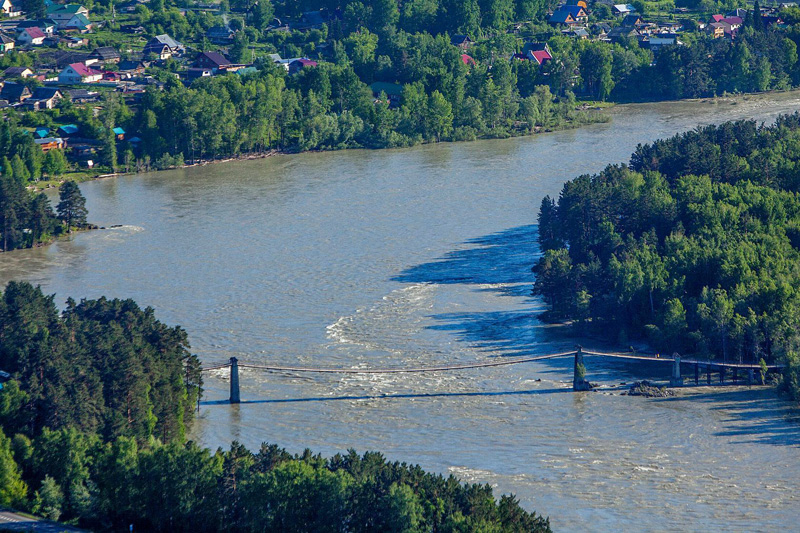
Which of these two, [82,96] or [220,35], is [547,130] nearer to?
[82,96]

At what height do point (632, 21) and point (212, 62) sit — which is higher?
point (632, 21)

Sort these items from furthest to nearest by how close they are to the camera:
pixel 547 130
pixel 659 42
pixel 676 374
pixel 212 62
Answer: pixel 659 42, pixel 212 62, pixel 547 130, pixel 676 374

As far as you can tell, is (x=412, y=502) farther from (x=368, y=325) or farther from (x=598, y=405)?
(x=368, y=325)

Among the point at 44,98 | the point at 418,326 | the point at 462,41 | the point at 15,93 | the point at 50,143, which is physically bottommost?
the point at 418,326

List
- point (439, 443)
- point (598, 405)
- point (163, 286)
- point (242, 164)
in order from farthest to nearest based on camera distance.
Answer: point (242, 164) → point (163, 286) → point (598, 405) → point (439, 443)

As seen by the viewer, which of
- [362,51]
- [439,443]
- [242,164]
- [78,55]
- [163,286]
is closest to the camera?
[439,443]

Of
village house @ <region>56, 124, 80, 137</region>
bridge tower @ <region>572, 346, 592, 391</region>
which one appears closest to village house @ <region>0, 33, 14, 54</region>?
village house @ <region>56, 124, 80, 137</region>

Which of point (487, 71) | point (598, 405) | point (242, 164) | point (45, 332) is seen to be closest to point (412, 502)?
point (598, 405)

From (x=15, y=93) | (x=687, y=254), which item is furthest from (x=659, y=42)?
(x=687, y=254)

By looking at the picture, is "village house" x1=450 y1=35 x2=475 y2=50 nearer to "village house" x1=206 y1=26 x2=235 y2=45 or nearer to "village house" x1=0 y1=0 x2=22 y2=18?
"village house" x1=206 y1=26 x2=235 y2=45
